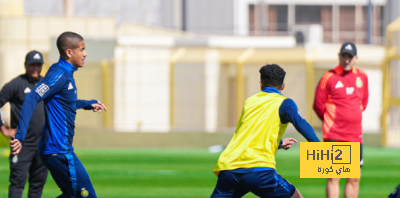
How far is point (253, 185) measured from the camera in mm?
6543

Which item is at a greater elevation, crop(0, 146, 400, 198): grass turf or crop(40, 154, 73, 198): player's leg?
crop(40, 154, 73, 198): player's leg

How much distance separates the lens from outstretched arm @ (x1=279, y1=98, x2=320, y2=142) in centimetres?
650

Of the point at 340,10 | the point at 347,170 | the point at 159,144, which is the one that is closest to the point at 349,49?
the point at 347,170

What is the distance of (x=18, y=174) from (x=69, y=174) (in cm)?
233

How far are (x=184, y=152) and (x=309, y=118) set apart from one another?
3.64 m

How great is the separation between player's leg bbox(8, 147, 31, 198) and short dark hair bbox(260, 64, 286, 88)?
3.53 metres

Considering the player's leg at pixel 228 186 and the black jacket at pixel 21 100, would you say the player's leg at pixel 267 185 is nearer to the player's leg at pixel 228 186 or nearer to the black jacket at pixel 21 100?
the player's leg at pixel 228 186

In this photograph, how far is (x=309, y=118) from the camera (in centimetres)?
2209

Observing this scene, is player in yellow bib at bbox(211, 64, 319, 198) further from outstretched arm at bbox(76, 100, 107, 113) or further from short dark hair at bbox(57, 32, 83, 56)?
short dark hair at bbox(57, 32, 83, 56)

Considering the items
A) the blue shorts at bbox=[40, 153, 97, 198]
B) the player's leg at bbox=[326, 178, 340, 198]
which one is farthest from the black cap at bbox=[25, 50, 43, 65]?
the player's leg at bbox=[326, 178, 340, 198]

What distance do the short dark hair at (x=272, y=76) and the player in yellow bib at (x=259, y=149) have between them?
0.43 feet

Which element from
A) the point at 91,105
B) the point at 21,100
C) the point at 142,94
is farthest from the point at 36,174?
the point at 142,94

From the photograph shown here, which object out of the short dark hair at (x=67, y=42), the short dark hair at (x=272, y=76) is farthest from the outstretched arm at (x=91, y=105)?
the short dark hair at (x=272, y=76)

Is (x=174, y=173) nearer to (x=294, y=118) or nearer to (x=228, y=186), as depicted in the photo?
(x=228, y=186)
